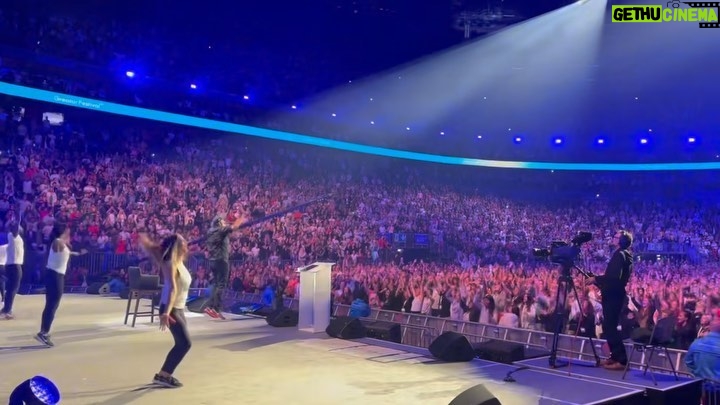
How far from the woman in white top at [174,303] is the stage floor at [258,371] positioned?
0.18m

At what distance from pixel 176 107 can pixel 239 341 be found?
16531 mm

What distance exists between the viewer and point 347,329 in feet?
23.9

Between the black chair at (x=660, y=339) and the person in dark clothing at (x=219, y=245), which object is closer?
the black chair at (x=660, y=339)

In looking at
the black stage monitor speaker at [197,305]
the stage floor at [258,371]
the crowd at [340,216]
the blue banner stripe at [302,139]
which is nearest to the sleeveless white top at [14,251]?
the stage floor at [258,371]

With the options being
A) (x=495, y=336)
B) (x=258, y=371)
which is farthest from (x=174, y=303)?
(x=495, y=336)

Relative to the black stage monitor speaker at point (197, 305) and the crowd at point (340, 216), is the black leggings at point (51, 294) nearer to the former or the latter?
the black stage monitor speaker at point (197, 305)

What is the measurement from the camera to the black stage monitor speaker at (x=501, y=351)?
20.0 ft

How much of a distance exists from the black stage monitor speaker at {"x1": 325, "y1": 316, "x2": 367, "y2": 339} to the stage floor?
0.19 meters

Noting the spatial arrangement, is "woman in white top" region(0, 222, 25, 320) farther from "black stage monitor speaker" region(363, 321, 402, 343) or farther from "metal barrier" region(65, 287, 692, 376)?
"black stage monitor speaker" region(363, 321, 402, 343)

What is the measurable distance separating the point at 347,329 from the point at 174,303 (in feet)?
9.36

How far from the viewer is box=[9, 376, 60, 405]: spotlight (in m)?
3.48

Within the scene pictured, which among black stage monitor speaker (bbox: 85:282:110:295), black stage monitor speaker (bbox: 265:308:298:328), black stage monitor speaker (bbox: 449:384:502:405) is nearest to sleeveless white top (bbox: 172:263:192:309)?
black stage monitor speaker (bbox: 449:384:502:405)

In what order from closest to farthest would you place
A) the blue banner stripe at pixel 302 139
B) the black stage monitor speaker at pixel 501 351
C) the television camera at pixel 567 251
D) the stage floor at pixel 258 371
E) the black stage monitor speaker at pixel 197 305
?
1. the stage floor at pixel 258 371
2. the television camera at pixel 567 251
3. the black stage monitor speaker at pixel 501 351
4. the black stage monitor speaker at pixel 197 305
5. the blue banner stripe at pixel 302 139

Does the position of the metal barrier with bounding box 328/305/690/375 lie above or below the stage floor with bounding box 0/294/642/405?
above
